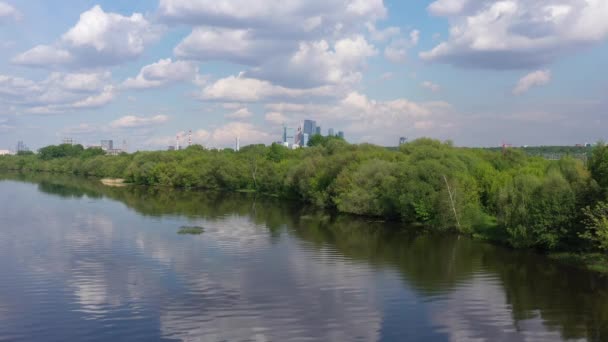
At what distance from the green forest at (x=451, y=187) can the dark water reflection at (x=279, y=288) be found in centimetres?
206

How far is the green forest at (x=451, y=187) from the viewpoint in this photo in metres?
27.1

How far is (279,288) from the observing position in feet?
69.7

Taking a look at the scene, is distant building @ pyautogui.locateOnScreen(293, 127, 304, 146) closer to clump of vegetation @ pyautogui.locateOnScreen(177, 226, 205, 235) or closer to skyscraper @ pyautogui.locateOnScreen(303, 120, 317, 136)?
skyscraper @ pyautogui.locateOnScreen(303, 120, 317, 136)

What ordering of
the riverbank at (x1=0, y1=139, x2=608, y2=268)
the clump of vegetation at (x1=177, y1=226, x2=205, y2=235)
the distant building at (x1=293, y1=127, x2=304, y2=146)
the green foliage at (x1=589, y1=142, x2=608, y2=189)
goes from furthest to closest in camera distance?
the distant building at (x1=293, y1=127, x2=304, y2=146)
the clump of vegetation at (x1=177, y1=226, x2=205, y2=235)
the riverbank at (x1=0, y1=139, x2=608, y2=268)
the green foliage at (x1=589, y1=142, x2=608, y2=189)

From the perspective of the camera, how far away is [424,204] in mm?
38188

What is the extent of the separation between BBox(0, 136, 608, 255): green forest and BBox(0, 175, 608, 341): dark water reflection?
2056mm

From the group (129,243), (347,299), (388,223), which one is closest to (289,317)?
(347,299)

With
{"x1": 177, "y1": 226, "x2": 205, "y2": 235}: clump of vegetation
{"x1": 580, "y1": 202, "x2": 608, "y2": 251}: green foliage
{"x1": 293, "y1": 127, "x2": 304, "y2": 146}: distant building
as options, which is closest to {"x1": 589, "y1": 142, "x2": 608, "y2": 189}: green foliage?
{"x1": 580, "y1": 202, "x2": 608, "y2": 251}: green foliage

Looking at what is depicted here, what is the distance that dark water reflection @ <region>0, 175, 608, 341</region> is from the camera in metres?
16.8

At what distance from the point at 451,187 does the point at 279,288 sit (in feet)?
63.4

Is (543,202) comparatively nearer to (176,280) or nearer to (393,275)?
(393,275)

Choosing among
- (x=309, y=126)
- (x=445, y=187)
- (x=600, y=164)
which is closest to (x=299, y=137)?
(x=309, y=126)

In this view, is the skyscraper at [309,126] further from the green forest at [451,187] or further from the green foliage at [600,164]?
the green foliage at [600,164]

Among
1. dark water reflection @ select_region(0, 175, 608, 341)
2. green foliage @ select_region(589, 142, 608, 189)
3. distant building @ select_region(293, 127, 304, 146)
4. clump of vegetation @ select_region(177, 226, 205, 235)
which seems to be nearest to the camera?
dark water reflection @ select_region(0, 175, 608, 341)
